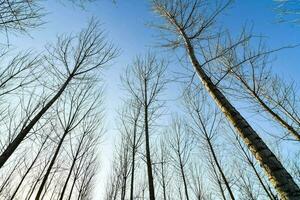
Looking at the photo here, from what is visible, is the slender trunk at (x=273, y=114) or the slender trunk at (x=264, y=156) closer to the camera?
the slender trunk at (x=264, y=156)

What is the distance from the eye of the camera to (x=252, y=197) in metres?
13.9

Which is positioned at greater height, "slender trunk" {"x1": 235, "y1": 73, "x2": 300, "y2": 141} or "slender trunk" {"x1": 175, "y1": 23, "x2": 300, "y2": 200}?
"slender trunk" {"x1": 235, "y1": 73, "x2": 300, "y2": 141}

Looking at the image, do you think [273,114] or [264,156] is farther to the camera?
[273,114]

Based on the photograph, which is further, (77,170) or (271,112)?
(77,170)

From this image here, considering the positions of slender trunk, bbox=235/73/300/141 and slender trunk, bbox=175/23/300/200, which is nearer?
slender trunk, bbox=175/23/300/200

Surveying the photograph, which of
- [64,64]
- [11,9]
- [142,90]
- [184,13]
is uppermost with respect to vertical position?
[142,90]

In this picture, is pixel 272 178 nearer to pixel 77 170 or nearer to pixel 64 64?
pixel 64 64

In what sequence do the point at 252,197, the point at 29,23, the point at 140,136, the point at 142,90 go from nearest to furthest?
the point at 29,23 < the point at 142,90 < the point at 140,136 < the point at 252,197

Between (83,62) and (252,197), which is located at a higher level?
(83,62)

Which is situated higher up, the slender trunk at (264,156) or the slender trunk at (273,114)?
the slender trunk at (273,114)

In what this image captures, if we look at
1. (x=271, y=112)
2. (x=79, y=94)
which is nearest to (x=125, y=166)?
(x=79, y=94)

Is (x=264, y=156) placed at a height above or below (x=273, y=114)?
below

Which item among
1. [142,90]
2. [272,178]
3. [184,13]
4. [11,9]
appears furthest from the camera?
[142,90]

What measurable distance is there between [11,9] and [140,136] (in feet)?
24.6
